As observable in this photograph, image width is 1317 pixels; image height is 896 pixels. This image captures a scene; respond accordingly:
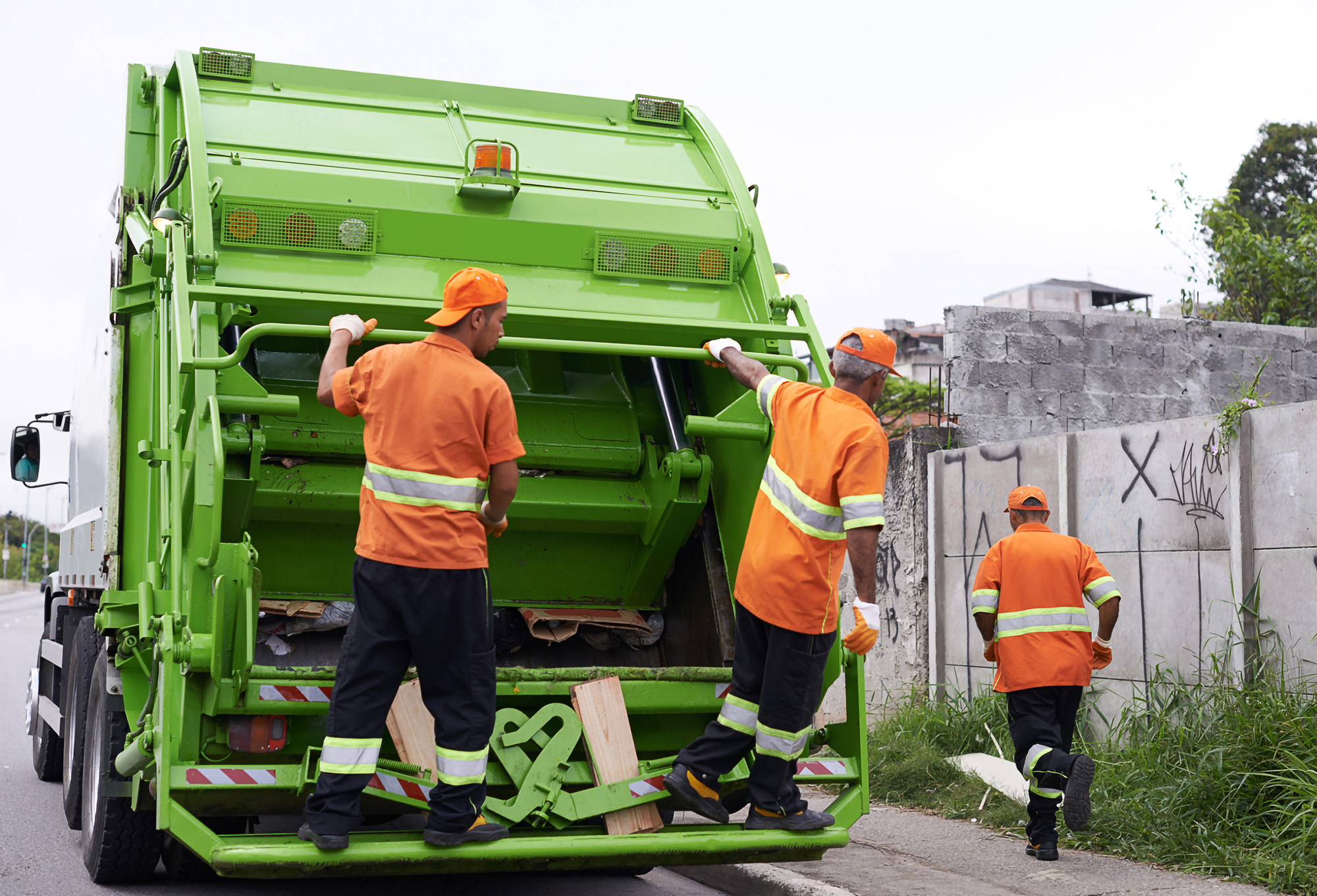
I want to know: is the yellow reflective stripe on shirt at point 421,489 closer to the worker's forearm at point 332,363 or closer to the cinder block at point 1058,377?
the worker's forearm at point 332,363

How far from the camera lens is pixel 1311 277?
12266mm

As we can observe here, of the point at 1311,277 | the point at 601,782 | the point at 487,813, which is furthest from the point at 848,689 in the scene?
the point at 1311,277

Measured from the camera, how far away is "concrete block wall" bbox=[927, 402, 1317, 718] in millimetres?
5426

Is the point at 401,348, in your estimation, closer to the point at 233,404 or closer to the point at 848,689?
the point at 233,404

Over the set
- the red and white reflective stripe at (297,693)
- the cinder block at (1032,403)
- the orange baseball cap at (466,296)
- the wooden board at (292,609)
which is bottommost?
the red and white reflective stripe at (297,693)

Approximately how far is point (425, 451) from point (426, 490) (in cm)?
11

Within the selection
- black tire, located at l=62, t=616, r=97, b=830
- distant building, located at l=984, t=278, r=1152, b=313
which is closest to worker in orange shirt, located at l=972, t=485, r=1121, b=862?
black tire, located at l=62, t=616, r=97, b=830

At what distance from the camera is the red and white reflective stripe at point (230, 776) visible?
12.4 feet

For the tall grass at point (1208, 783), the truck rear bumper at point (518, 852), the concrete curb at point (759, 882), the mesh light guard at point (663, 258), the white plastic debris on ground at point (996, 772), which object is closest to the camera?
the truck rear bumper at point (518, 852)

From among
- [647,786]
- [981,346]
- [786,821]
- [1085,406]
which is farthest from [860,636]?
[1085,406]

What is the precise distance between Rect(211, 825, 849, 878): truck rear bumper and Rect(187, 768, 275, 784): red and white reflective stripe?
6.5 inches

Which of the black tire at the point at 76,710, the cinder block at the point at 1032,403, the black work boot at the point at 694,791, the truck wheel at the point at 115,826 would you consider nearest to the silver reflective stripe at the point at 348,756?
the black work boot at the point at 694,791

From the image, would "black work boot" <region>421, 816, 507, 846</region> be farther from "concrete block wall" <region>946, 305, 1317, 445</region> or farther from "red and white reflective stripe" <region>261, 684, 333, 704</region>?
"concrete block wall" <region>946, 305, 1317, 445</region>

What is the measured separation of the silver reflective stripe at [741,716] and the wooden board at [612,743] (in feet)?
1.02
